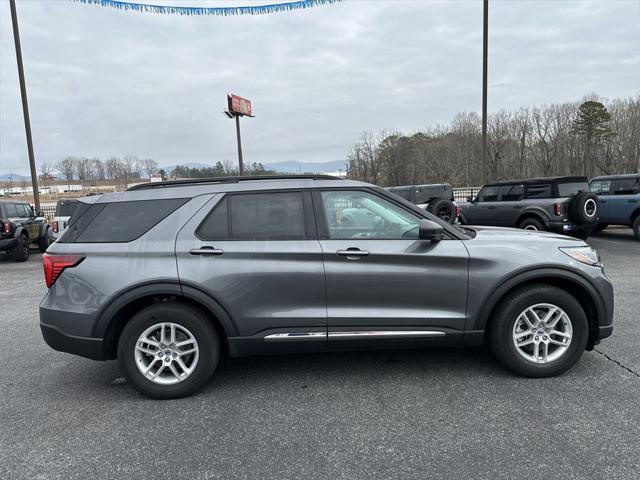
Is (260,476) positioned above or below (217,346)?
below

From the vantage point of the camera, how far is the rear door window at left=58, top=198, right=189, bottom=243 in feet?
11.7

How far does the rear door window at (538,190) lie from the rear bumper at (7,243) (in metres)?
13.2

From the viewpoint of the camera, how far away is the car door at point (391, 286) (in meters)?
3.49

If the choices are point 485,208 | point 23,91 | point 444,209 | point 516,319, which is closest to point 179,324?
point 516,319

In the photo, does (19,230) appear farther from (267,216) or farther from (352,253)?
(352,253)

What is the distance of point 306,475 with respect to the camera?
2.54 m

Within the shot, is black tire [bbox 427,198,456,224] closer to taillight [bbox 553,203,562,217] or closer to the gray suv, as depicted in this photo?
taillight [bbox 553,203,562,217]

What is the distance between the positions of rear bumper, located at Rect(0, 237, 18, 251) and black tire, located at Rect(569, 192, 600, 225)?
13852 millimetres

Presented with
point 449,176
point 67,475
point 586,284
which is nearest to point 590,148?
point 449,176

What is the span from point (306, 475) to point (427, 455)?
741mm

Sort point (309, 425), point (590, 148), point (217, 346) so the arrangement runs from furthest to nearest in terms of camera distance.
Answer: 1. point (590, 148)
2. point (217, 346)
3. point (309, 425)

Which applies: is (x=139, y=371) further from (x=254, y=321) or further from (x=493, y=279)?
(x=493, y=279)

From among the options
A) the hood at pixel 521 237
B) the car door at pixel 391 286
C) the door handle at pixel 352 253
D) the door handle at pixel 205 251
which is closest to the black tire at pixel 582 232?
the hood at pixel 521 237

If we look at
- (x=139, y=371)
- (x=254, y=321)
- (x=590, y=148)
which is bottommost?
(x=139, y=371)
